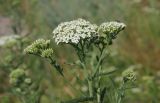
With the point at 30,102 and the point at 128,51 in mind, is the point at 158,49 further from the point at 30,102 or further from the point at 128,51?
the point at 30,102

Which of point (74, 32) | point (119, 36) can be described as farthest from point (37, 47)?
point (119, 36)

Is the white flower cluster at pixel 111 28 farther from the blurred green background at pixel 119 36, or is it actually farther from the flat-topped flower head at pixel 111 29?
the blurred green background at pixel 119 36

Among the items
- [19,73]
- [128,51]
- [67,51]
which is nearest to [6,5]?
[67,51]

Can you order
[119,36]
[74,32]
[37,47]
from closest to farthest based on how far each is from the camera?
1. [74,32]
2. [37,47]
3. [119,36]

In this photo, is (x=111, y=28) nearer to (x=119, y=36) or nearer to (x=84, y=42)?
(x=84, y=42)

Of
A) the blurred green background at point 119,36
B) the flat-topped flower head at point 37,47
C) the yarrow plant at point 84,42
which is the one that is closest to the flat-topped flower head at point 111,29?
the yarrow plant at point 84,42

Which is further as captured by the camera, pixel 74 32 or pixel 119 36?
pixel 119 36
